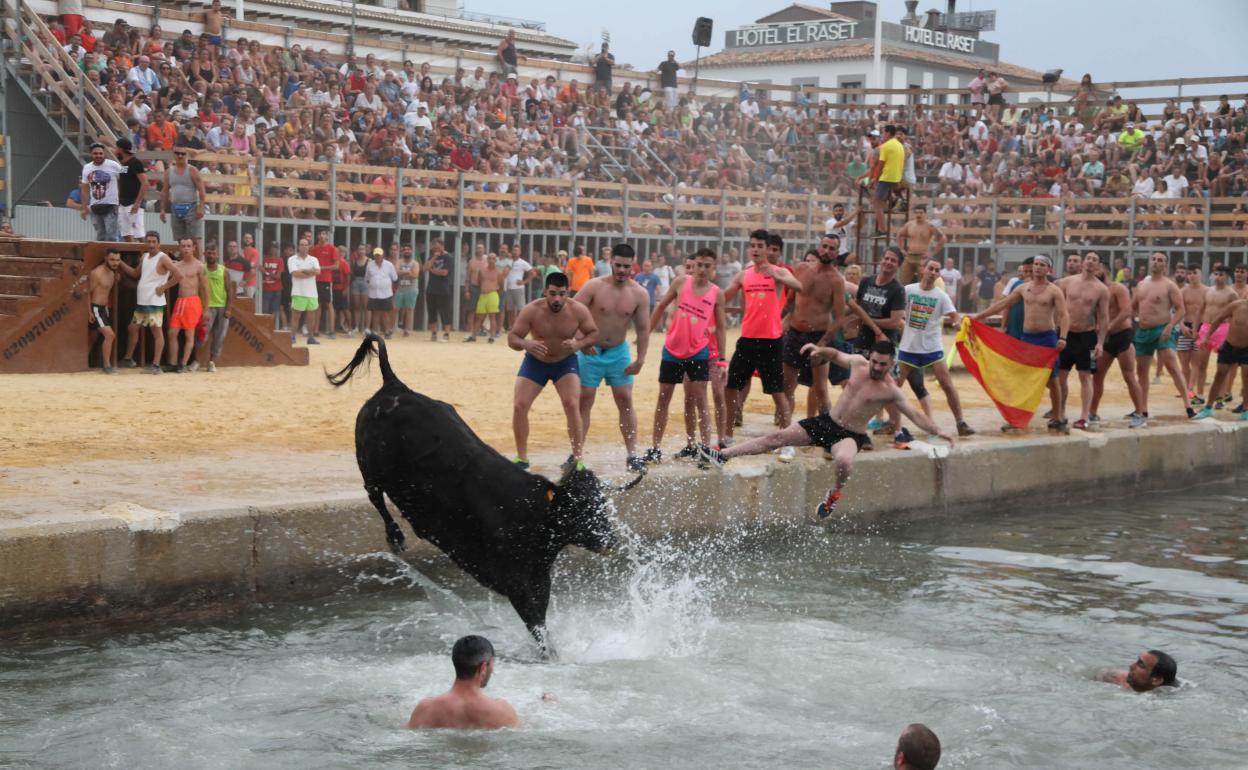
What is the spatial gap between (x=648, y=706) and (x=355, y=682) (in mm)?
1578

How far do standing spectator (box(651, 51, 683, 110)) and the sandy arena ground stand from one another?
13.6m

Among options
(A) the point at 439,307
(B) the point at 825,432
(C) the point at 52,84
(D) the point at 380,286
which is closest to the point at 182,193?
(C) the point at 52,84

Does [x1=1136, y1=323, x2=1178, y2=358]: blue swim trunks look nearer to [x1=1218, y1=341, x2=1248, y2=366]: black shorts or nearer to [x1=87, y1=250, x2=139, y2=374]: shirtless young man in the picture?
[x1=1218, y1=341, x2=1248, y2=366]: black shorts

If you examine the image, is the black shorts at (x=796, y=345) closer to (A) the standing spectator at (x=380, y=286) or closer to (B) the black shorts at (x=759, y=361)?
(B) the black shorts at (x=759, y=361)

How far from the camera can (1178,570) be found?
10953 millimetres

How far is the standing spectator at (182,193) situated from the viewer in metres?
18.7

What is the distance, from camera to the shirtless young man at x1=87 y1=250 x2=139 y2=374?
53.4ft

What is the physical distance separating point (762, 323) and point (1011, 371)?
358cm

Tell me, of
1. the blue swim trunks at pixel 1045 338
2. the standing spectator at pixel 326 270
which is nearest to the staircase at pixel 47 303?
the standing spectator at pixel 326 270

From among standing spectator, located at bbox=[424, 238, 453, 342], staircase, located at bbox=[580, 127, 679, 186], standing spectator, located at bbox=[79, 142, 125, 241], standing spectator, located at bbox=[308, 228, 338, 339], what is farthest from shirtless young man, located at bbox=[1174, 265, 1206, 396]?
standing spectator, located at bbox=[79, 142, 125, 241]

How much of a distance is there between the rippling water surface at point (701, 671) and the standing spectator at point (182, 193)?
434 inches

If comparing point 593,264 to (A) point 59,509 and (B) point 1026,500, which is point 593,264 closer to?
(B) point 1026,500

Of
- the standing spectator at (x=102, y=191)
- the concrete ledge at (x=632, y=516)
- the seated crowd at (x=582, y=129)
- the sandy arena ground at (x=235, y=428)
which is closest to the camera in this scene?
the concrete ledge at (x=632, y=516)

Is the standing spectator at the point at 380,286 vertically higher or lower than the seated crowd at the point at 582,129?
lower
